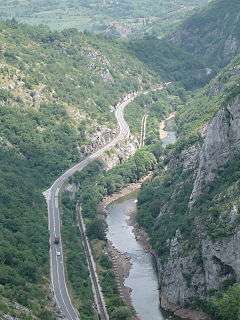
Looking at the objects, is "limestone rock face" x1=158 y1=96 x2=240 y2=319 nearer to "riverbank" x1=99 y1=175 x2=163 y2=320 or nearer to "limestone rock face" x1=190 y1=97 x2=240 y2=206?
"limestone rock face" x1=190 y1=97 x2=240 y2=206

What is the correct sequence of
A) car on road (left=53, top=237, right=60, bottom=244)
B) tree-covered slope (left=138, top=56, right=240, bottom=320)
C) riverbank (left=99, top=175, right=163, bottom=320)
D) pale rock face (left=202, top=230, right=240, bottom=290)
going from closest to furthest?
pale rock face (left=202, top=230, right=240, bottom=290) → tree-covered slope (left=138, top=56, right=240, bottom=320) → riverbank (left=99, top=175, right=163, bottom=320) → car on road (left=53, top=237, right=60, bottom=244)

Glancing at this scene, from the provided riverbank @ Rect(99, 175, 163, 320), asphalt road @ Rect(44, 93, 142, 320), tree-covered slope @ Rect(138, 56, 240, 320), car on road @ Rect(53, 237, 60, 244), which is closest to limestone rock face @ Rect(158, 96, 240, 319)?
tree-covered slope @ Rect(138, 56, 240, 320)

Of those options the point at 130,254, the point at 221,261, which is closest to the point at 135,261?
the point at 130,254

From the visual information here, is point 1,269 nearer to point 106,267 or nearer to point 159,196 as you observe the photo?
point 106,267

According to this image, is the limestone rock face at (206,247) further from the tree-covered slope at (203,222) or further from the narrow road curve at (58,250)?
the narrow road curve at (58,250)

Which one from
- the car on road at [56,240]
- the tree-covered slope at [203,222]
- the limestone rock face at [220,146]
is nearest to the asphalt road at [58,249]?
the car on road at [56,240]

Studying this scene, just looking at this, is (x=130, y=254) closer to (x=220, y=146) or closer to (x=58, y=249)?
(x=58, y=249)

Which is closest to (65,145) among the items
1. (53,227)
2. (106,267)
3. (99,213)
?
(99,213)
